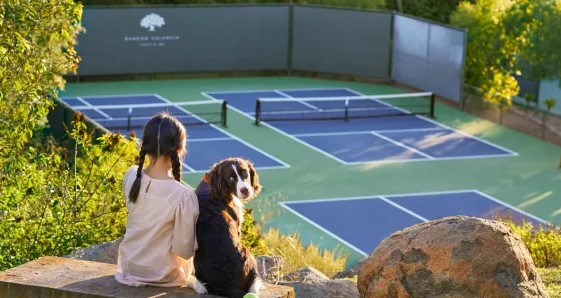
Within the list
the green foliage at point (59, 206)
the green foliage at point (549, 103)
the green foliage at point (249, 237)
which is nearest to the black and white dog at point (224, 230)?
the green foliage at point (59, 206)

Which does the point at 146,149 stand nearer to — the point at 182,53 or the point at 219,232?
the point at 219,232

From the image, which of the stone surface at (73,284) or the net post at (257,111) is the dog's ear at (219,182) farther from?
the net post at (257,111)

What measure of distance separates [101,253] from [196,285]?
354 cm

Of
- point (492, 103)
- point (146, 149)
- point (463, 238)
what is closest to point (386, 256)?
point (463, 238)

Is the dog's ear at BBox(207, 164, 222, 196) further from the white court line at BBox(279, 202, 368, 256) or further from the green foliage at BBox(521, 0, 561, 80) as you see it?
the green foliage at BBox(521, 0, 561, 80)

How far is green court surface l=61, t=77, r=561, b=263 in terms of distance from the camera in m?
24.6

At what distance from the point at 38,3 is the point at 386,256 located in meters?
4.59

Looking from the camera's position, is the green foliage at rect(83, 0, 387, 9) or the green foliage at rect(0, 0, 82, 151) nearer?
the green foliage at rect(0, 0, 82, 151)

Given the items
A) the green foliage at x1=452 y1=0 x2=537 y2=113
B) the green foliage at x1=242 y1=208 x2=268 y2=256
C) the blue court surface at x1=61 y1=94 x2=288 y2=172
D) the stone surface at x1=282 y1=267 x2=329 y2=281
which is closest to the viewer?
the stone surface at x1=282 y1=267 x2=329 y2=281

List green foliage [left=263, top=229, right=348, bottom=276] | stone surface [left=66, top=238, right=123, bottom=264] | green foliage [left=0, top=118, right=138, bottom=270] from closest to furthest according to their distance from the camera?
stone surface [left=66, top=238, right=123, bottom=264], green foliage [left=0, top=118, right=138, bottom=270], green foliage [left=263, top=229, right=348, bottom=276]

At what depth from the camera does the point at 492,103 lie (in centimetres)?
3325

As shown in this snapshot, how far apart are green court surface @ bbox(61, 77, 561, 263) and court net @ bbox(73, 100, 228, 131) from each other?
0.48 metres

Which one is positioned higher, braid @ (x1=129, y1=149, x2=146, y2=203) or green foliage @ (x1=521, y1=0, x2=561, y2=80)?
braid @ (x1=129, y1=149, x2=146, y2=203)

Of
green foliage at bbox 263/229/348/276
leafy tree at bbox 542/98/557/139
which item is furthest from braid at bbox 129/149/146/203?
leafy tree at bbox 542/98/557/139
